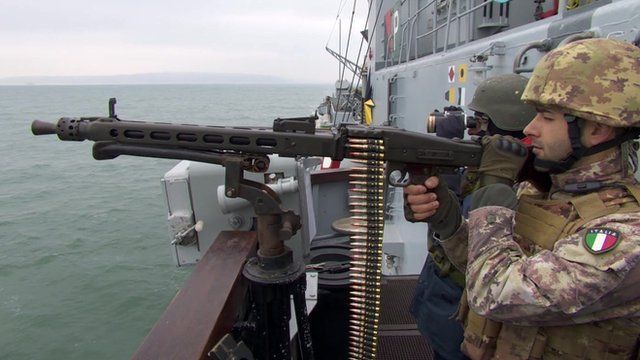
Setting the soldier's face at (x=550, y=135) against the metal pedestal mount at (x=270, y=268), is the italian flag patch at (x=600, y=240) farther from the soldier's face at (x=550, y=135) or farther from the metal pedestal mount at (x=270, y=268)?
the metal pedestal mount at (x=270, y=268)

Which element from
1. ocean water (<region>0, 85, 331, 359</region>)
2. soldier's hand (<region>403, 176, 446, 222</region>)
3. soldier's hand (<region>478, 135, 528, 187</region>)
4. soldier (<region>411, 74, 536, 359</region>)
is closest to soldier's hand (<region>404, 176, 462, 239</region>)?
soldier's hand (<region>403, 176, 446, 222</region>)

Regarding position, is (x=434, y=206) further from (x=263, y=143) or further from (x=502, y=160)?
(x=263, y=143)

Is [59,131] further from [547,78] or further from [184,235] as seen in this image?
[547,78]

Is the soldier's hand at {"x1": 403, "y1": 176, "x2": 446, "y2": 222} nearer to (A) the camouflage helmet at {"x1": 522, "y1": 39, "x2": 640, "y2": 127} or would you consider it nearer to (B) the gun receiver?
(B) the gun receiver

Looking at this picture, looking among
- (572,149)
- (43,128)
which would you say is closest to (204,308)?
(43,128)

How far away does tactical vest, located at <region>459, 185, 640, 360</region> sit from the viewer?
1.63m

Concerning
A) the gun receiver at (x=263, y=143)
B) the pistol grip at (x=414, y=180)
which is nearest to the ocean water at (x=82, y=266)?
the gun receiver at (x=263, y=143)

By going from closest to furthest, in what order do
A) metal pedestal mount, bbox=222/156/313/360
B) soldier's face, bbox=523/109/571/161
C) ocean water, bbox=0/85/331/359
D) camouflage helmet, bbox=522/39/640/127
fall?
camouflage helmet, bbox=522/39/640/127 < soldier's face, bbox=523/109/571/161 < metal pedestal mount, bbox=222/156/313/360 < ocean water, bbox=0/85/331/359

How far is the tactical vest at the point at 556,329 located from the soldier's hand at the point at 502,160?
0.49ft

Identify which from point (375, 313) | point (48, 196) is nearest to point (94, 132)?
point (375, 313)

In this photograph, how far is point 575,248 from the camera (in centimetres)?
153

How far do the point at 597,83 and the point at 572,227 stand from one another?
0.51 meters

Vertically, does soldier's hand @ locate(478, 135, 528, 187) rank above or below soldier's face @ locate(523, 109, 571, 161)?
below

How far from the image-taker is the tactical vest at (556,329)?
1633 mm
